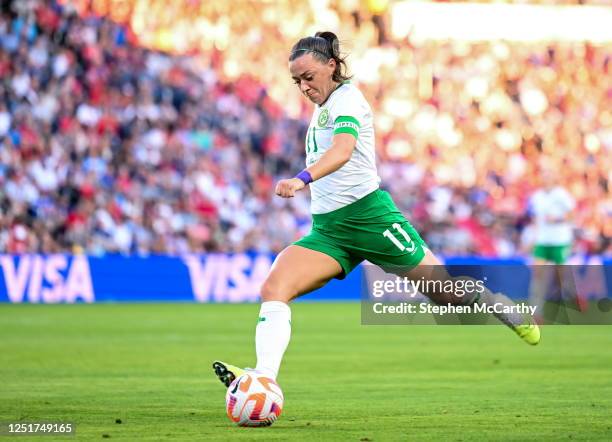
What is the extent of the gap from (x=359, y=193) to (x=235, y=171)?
18247 mm

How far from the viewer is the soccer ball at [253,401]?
7.50 m

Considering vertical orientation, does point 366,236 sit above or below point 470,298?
above

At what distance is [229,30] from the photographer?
28.6 metres

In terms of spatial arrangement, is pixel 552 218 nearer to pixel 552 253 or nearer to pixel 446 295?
pixel 552 253

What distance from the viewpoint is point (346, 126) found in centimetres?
790

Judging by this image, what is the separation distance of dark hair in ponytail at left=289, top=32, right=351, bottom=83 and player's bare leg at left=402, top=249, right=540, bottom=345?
1366 millimetres

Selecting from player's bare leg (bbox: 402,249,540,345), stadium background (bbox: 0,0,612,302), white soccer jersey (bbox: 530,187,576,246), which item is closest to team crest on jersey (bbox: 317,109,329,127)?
player's bare leg (bbox: 402,249,540,345)

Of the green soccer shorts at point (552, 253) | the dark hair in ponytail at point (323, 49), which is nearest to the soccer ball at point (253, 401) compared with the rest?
the dark hair in ponytail at point (323, 49)

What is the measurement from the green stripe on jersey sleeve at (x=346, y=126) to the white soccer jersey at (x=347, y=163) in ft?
0.38

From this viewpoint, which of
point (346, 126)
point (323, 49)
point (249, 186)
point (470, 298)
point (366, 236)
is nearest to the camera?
point (346, 126)

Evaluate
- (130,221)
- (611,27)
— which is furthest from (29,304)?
(611,27)

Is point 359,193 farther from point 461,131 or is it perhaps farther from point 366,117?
point 461,131

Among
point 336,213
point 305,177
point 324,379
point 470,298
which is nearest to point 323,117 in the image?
point 336,213

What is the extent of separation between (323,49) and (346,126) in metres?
0.59
